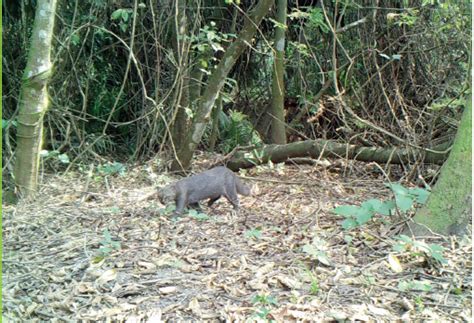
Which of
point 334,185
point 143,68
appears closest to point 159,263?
point 334,185

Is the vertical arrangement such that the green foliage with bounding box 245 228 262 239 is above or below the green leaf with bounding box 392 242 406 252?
below

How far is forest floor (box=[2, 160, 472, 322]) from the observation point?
3.51 m

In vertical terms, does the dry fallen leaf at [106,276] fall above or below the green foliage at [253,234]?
above

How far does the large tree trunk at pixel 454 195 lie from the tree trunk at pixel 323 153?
8.09 ft

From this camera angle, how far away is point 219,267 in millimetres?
4125

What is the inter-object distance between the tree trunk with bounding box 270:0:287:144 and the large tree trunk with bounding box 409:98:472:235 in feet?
16.1

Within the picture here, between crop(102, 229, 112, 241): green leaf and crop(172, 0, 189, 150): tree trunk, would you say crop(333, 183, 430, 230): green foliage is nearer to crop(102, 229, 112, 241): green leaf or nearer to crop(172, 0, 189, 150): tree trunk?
crop(102, 229, 112, 241): green leaf

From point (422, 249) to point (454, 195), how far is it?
572mm

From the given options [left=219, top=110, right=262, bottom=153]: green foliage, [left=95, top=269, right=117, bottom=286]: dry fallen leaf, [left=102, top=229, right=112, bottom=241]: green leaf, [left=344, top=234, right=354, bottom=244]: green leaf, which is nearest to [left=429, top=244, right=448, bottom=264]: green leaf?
[left=344, top=234, right=354, bottom=244]: green leaf

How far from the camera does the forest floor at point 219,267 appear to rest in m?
3.51

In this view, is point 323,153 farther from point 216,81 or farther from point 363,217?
point 363,217

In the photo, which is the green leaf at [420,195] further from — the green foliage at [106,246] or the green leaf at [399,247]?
the green foliage at [106,246]

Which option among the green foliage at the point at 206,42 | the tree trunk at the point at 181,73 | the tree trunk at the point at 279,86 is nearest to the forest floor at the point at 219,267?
the tree trunk at the point at 181,73

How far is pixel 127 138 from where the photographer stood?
9.16 m
